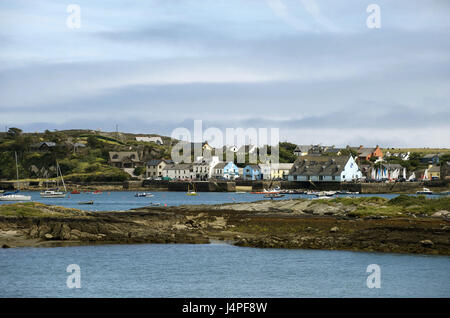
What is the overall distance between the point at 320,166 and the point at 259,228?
95.6 meters

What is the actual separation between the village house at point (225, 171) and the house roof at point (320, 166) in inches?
1191

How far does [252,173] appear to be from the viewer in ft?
559

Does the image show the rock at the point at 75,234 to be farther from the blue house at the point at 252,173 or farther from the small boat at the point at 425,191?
the blue house at the point at 252,173

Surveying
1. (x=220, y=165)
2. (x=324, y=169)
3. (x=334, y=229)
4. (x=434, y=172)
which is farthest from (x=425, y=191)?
(x=334, y=229)

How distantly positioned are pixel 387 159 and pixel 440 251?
164857 millimetres

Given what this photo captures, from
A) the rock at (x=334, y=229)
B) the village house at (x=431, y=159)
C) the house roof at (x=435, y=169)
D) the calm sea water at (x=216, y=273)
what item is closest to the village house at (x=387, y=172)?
the house roof at (x=435, y=169)

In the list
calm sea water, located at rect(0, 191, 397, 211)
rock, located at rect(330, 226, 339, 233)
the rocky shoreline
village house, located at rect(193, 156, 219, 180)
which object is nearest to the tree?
village house, located at rect(193, 156, 219, 180)

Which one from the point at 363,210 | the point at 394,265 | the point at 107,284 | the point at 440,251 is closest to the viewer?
the point at 107,284

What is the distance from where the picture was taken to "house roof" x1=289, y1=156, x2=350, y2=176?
5620 inches

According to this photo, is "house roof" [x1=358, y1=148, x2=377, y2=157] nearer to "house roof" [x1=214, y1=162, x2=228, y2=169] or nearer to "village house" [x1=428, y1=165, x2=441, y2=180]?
"village house" [x1=428, y1=165, x2=441, y2=180]
